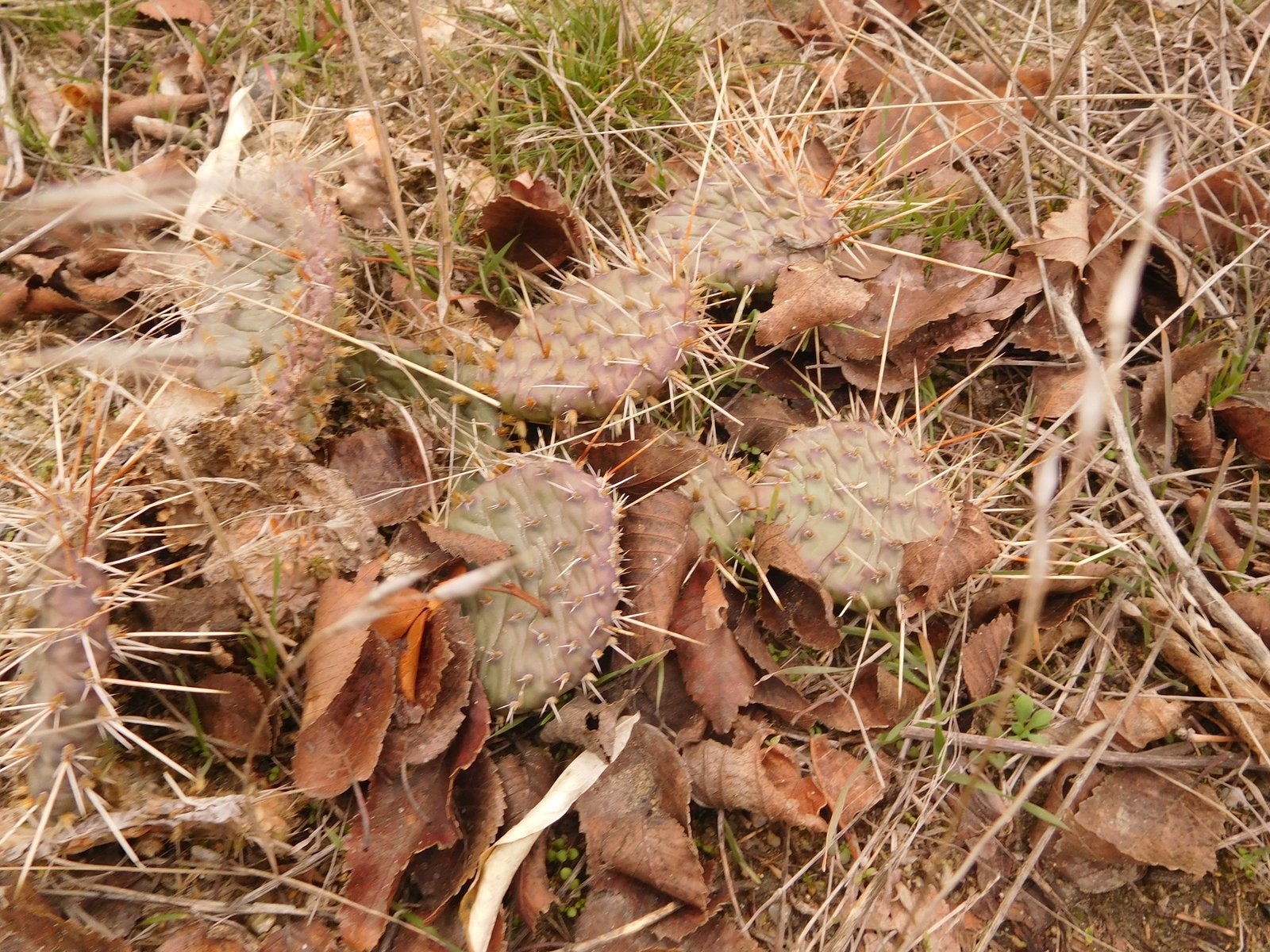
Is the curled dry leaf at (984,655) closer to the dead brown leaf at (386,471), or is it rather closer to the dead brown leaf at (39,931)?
the dead brown leaf at (386,471)

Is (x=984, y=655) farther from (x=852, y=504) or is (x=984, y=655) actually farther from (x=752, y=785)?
(x=752, y=785)

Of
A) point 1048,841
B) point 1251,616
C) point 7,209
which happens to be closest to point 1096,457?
point 1251,616

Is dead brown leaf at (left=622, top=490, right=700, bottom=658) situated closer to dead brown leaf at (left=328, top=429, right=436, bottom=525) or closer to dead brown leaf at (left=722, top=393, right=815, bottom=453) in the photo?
dead brown leaf at (left=722, top=393, right=815, bottom=453)

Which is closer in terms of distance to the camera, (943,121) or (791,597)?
(791,597)

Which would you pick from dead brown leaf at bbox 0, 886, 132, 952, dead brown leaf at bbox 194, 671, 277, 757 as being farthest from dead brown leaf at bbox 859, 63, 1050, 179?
dead brown leaf at bbox 0, 886, 132, 952

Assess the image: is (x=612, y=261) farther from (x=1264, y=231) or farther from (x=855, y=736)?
(x=1264, y=231)

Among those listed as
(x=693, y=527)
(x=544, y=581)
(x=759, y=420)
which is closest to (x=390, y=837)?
(x=544, y=581)

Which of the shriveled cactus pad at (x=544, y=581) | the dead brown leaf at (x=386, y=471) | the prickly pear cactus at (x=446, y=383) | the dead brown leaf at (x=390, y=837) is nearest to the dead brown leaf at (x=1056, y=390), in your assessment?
the shriveled cactus pad at (x=544, y=581)
